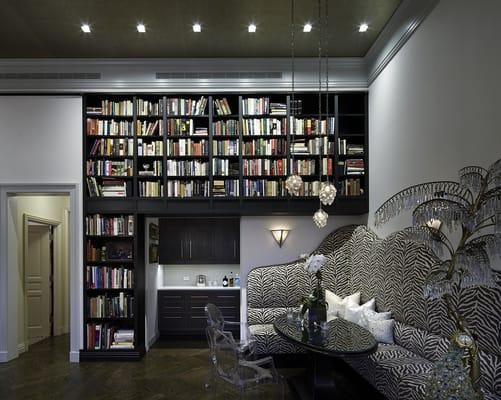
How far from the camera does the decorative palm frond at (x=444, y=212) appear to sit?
8.64ft

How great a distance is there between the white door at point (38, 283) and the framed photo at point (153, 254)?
1.88 m

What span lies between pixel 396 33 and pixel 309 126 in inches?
70.5

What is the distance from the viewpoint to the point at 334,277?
22.3 feet

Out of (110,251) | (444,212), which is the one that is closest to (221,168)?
(110,251)

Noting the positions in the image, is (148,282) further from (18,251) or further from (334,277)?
(334,277)

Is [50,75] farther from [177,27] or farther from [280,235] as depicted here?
[280,235]

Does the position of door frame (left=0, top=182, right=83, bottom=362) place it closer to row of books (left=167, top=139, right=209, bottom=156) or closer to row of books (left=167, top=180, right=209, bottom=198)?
row of books (left=167, top=180, right=209, bottom=198)

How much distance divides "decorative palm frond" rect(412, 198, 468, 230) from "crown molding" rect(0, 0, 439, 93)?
413 cm

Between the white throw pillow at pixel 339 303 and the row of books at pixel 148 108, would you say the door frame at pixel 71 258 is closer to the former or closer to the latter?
the row of books at pixel 148 108

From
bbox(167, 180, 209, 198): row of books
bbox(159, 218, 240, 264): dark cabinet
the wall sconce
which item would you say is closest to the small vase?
the wall sconce

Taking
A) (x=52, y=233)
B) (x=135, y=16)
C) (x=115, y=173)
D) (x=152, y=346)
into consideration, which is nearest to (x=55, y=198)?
(x=52, y=233)

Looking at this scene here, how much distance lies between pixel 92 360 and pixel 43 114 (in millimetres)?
3377

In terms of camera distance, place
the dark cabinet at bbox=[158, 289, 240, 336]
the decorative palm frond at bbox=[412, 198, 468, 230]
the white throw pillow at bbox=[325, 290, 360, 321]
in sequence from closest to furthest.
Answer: the decorative palm frond at bbox=[412, 198, 468, 230] → the white throw pillow at bbox=[325, 290, 360, 321] → the dark cabinet at bbox=[158, 289, 240, 336]

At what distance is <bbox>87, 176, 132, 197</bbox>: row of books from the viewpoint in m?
6.67
